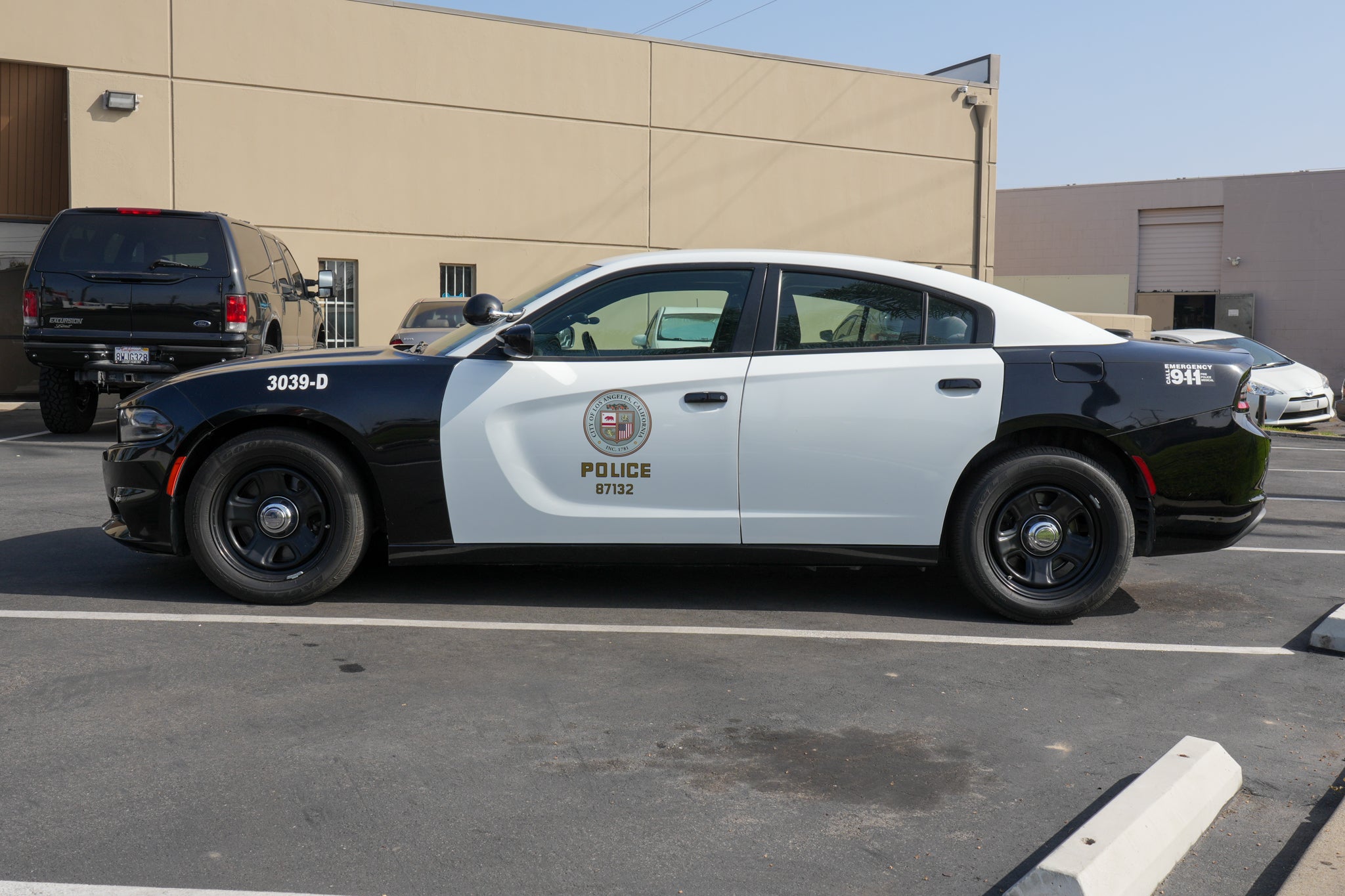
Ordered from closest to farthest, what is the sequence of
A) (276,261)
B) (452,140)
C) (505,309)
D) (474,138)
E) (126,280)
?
(505,309) → (126,280) → (276,261) → (452,140) → (474,138)

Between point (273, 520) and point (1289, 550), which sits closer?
point (273, 520)

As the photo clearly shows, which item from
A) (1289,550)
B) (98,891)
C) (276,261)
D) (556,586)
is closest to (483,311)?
(556,586)

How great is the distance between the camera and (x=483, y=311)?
5320mm

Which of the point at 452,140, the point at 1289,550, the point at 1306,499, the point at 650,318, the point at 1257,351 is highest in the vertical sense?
the point at 452,140

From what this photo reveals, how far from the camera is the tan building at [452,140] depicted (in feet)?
52.5

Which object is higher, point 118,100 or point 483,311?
point 118,100

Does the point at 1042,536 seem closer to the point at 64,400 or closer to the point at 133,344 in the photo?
the point at 133,344

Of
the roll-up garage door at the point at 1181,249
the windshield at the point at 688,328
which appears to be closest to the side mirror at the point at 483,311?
the windshield at the point at 688,328

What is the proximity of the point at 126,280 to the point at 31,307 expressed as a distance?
3.07ft

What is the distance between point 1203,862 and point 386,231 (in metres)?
16.2

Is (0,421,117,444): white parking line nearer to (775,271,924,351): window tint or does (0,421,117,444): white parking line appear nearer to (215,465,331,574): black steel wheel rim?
(215,465,331,574): black steel wheel rim

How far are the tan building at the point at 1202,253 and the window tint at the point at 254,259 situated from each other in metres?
24.3

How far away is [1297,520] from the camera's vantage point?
330 inches

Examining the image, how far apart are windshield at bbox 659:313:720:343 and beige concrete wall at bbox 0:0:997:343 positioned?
13027 mm
